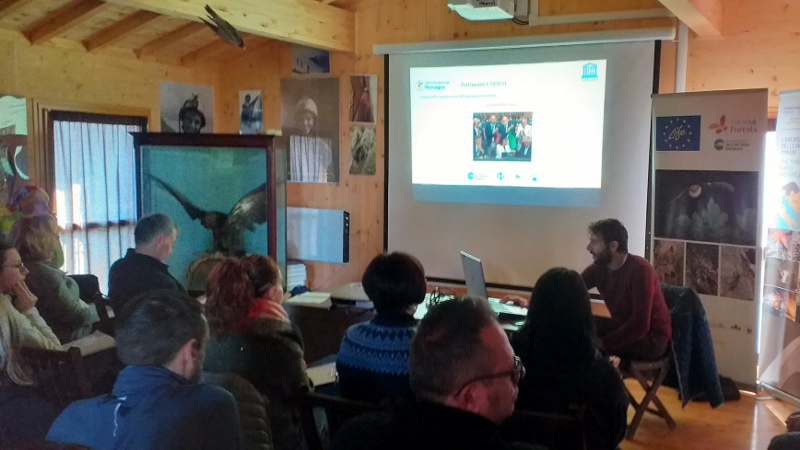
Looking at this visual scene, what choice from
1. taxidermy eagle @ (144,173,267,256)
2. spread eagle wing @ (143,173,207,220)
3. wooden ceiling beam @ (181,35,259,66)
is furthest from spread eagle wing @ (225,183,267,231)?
wooden ceiling beam @ (181,35,259,66)

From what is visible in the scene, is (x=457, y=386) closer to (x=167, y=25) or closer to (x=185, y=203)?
(x=185, y=203)

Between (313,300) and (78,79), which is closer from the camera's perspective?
(313,300)

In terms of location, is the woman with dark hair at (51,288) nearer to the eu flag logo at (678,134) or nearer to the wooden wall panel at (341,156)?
the wooden wall panel at (341,156)

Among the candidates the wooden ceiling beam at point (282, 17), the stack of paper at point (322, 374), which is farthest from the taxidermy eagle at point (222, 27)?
the stack of paper at point (322, 374)

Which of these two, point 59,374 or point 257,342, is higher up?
point 257,342

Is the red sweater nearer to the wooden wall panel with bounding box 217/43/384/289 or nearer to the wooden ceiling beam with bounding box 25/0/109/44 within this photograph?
the wooden wall panel with bounding box 217/43/384/289

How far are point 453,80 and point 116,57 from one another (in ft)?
8.21

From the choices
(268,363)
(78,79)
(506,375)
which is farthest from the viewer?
(78,79)

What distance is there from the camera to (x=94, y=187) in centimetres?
494

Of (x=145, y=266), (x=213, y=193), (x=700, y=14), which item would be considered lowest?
(x=145, y=266)

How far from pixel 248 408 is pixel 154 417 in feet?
1.18

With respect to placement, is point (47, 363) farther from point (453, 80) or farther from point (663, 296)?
point (453, 80)

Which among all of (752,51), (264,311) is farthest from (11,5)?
(752,51)

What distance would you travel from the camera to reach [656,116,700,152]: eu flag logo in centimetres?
405
